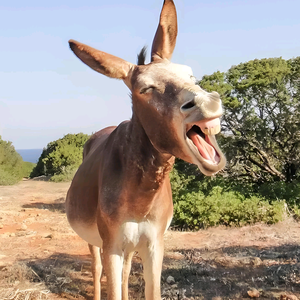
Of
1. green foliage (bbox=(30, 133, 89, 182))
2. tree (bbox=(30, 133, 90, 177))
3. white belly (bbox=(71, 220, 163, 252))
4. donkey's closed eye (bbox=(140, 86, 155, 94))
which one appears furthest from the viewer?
tree (bbox=(30, 133, 90, 177))

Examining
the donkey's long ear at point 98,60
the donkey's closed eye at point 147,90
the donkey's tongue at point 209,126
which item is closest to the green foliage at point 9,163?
the donkey's long ear at point 98,60

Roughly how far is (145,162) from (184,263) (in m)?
4.08

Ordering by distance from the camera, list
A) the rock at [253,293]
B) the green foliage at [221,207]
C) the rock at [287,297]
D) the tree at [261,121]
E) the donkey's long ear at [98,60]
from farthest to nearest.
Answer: the tree at [261,121] → the green foliage at [221,207] → the rock at [253,293] → the rock at [287,297] → the donkey's long ear at [98,60]

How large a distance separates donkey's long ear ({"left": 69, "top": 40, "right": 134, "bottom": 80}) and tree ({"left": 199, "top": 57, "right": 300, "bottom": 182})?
8.33 meters

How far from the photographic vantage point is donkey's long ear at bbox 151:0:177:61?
9.12 feet

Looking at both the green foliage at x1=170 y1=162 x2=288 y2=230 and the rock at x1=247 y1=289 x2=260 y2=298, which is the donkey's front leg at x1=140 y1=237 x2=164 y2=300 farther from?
the green foliage at x1=170 y1=162 x2=288 y2=230

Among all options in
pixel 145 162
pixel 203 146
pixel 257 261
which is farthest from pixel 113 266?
pixel 257 261

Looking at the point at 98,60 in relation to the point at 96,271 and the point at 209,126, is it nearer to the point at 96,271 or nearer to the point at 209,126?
the point at 209,126

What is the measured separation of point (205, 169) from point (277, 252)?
5.37m

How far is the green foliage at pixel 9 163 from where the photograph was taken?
21.1 m

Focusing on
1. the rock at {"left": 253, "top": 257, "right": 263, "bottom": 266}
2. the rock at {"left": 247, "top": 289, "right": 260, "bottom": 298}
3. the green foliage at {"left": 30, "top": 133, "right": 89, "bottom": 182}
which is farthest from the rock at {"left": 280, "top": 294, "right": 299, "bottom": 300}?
the green foliage at {"left": 30, "top": 133, "right": 89, "bottom": 182}

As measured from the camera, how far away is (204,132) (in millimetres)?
1888

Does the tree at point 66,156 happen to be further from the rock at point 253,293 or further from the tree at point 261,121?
the rock at point 253,293

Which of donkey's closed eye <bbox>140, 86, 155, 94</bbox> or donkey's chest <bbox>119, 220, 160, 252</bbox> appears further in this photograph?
donkey's chest <bbox>119, 220, 160, 252</bbox>
